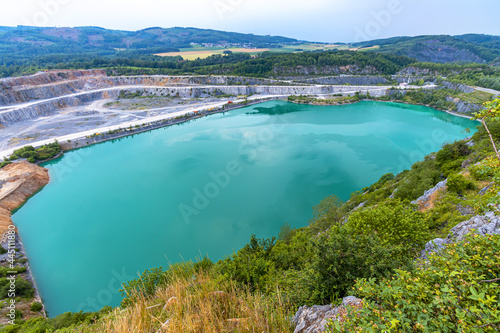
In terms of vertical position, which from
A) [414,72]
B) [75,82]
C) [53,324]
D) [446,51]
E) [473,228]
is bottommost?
[53,324]

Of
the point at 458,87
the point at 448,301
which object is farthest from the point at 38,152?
the point at 458,87

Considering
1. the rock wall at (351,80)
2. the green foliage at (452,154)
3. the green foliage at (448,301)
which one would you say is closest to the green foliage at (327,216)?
the green foliage at (452,154)

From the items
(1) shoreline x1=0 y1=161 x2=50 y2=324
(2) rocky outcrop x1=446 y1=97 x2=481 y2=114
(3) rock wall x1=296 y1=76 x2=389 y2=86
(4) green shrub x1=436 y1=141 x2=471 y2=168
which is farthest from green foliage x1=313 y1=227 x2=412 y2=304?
(3) rock wall x1=296 y1=76 x2=389 y2=86

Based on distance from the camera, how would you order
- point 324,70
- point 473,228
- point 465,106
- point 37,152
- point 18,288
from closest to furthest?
point 473,228
point 18,288
point 37,152
point 465,106
point 324,70

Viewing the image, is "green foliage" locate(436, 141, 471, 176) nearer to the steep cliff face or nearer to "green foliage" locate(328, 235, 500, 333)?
"green foliage" locate(328, 235, 500, 333)

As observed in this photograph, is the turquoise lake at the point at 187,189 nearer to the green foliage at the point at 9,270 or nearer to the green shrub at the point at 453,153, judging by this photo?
the green foliage at the point at 9,270

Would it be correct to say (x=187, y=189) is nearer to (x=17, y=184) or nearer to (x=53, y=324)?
(x=53, y=324)

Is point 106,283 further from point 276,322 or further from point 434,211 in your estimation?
point 434,211
